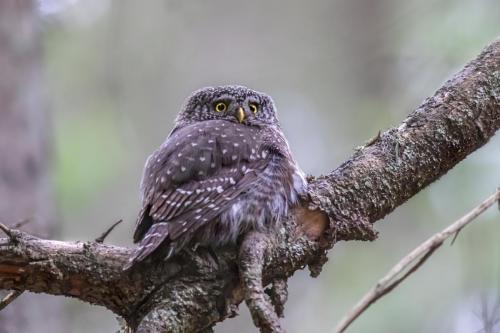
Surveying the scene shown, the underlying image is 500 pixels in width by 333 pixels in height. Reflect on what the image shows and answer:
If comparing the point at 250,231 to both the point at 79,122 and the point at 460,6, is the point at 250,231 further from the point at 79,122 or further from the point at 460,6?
the point at 79,122

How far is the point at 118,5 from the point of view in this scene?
29.7 feet

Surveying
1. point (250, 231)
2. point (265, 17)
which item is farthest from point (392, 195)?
point (265, 17)

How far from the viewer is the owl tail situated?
2449 millimetres

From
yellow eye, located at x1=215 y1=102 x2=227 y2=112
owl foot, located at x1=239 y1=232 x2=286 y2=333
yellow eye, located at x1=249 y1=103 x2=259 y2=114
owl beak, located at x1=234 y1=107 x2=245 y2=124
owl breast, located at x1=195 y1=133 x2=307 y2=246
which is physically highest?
yellow eye, located at x1=215 y1=102 x2=227 y2=112

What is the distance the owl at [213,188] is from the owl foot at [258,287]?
159mm

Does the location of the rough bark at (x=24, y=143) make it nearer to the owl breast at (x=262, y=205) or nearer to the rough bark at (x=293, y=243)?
the owl breast at (x=262, y=205)

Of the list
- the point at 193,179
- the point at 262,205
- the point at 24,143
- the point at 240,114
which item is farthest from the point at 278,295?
the point at 24,143

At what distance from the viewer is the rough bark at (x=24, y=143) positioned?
4648 mm

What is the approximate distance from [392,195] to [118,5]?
6.91 metres

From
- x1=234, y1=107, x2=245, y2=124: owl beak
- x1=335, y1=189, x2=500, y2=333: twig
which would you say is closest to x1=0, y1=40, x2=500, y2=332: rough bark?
x1=335, y1=189, x2=500, y2=333: twig

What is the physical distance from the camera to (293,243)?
2.76 metres

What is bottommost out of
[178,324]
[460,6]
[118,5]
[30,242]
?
[178,324]

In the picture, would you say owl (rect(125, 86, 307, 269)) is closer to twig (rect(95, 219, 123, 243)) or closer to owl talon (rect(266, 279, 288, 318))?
twig (rect(95, 219, 123, 243))

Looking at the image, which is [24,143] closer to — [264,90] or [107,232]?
[107,232]
